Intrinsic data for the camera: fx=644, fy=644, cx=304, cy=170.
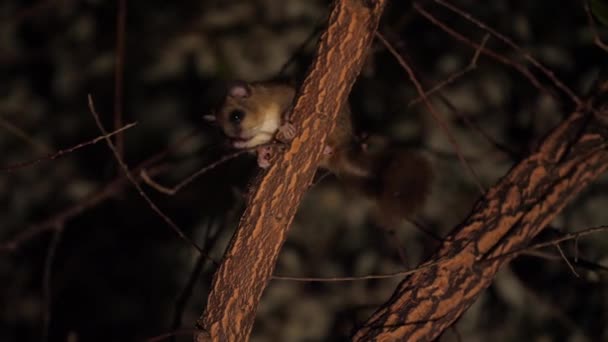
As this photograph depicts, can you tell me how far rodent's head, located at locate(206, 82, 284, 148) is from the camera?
8.81ft

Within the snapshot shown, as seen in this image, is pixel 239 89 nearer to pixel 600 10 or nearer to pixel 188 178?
pixel 188 178

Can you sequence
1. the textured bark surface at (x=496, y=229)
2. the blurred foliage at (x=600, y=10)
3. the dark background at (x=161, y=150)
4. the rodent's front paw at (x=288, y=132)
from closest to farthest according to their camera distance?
1. the rodent's front paw at (x=288, y=132)
2. the textured bark surface at (x=496, y=229)
3. the blurred foliage at (x=600, y=10)
4. the dark background at (x=161, y=150)

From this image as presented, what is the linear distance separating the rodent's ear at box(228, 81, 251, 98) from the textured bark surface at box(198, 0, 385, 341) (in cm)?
90

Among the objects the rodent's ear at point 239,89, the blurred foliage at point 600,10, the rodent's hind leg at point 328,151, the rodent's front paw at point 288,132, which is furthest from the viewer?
the rodent's ear at point 239,89

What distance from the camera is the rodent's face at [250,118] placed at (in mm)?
2686

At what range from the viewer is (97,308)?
4723 mm

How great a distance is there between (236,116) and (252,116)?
0.07 metres

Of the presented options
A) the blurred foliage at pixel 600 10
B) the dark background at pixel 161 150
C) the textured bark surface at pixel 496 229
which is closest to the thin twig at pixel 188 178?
the textured bark surface at pixel 496 229

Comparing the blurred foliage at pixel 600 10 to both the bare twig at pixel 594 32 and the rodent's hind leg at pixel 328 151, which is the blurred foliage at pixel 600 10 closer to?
the bare twig at pixel 594 32

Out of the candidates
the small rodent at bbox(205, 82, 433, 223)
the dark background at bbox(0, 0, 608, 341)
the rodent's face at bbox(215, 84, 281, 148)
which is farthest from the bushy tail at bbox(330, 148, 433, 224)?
the dark background at bbox(0, 0, 608, 341)

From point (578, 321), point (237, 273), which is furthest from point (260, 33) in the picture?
point (237, 273)

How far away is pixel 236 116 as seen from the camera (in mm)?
2691

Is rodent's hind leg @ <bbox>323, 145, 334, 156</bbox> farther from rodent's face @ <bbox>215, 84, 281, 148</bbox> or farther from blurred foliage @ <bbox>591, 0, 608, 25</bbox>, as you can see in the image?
blurred foliage @ <bbox>591, 0, 608, 25</bbox>

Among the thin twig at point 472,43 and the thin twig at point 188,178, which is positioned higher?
the thin twig at point 472,43
